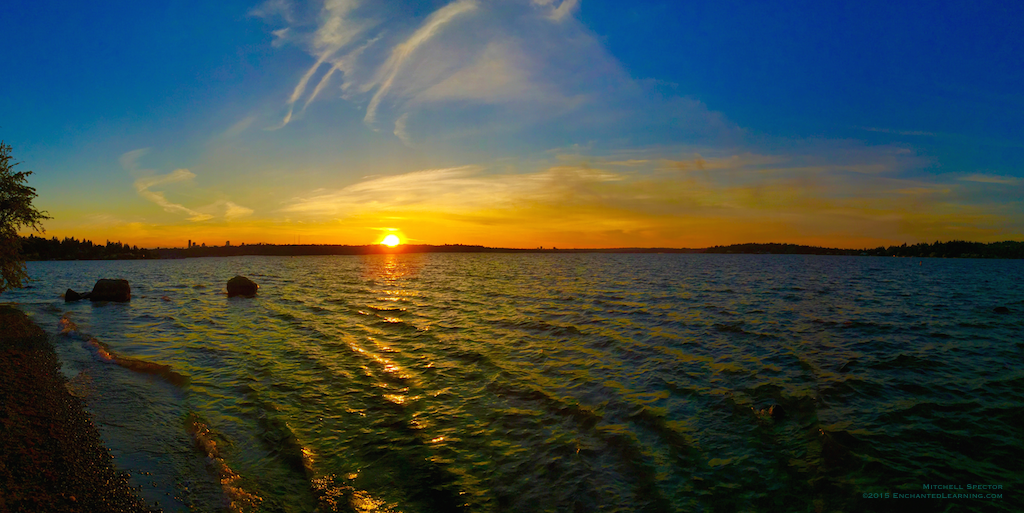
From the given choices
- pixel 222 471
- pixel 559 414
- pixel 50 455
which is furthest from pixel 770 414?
pixel 50 455

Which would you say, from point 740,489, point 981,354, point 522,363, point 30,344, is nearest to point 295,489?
point 740,489

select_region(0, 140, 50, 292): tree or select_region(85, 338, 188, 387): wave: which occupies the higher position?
select_region(0, 140, 50, 292): tree

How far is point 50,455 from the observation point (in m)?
8.59

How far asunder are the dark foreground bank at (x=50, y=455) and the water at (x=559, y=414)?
42 cm

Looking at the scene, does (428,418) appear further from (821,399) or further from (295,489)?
(821,399)

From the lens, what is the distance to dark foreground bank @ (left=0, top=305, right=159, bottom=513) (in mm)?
7062

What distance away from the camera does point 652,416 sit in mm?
11977

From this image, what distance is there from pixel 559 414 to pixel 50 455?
11.2m

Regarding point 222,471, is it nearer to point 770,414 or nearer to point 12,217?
point 770,414

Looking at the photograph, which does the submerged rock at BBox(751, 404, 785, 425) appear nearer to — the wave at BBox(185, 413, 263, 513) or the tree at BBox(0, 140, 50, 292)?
the wave at BBox(185, 413, 263, 513)

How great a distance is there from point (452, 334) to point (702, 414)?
45.8 feet

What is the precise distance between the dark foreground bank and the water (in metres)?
0.42

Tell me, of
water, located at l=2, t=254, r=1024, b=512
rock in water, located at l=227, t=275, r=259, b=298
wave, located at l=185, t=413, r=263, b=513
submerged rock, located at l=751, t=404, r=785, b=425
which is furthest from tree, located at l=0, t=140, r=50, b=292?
submerged rock, located at l=751, t=404, r=785, b=425

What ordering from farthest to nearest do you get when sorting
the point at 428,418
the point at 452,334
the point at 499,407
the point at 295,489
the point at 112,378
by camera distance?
1. the point at 452,334
2. the point at 112,378
3. the point at 499,407
4. the point at 428,418
5. the point at 295,489
